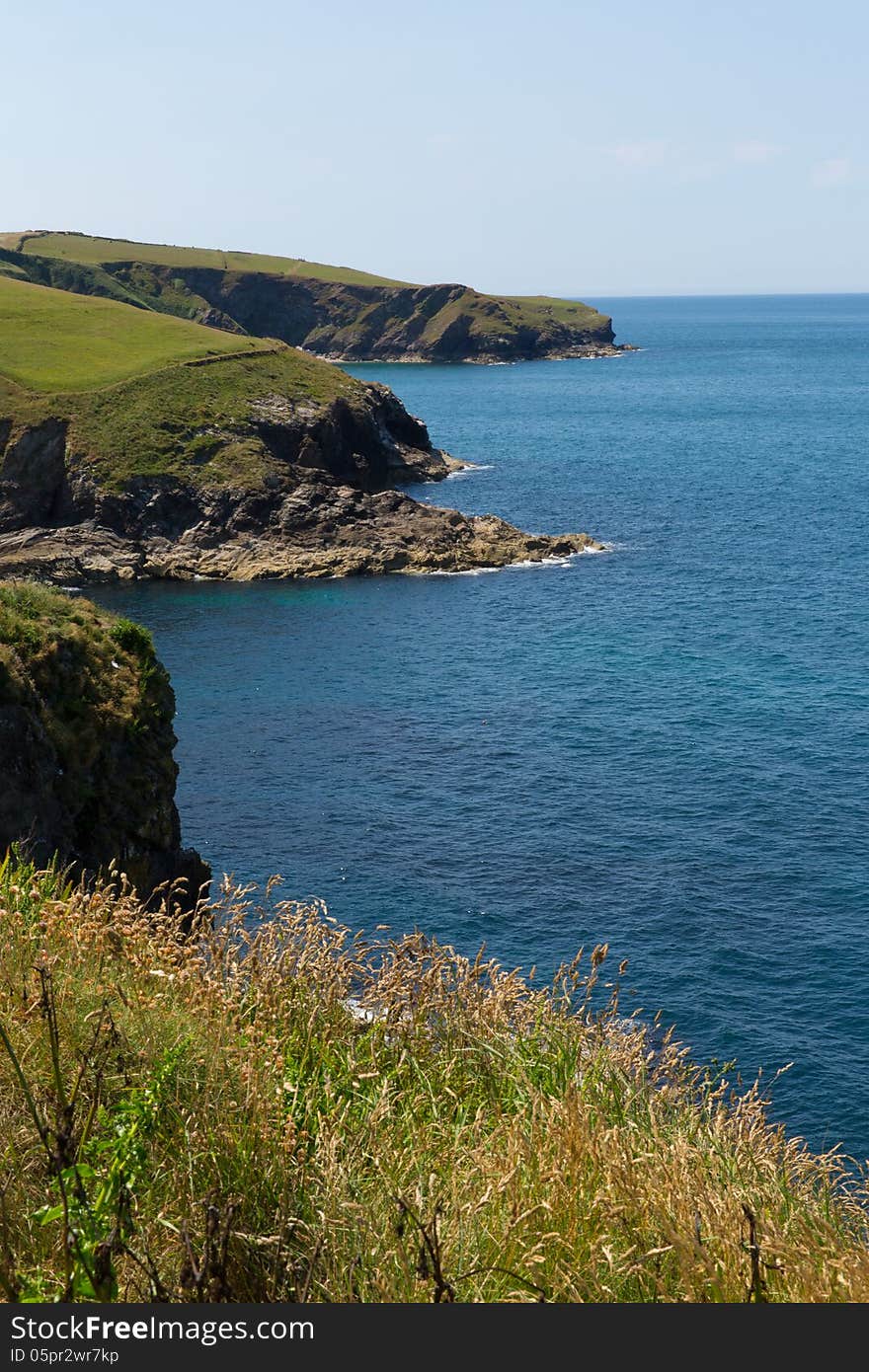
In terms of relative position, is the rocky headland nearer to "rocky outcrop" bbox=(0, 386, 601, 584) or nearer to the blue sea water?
"rocky outcrop" bbox=(0, 386, 601, 584)

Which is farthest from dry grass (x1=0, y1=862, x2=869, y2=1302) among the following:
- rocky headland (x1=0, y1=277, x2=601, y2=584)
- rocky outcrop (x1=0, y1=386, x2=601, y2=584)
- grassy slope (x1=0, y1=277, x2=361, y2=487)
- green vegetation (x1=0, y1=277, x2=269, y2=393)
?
green vegetation (x1=0, y1=277, x2=269, y2=393)

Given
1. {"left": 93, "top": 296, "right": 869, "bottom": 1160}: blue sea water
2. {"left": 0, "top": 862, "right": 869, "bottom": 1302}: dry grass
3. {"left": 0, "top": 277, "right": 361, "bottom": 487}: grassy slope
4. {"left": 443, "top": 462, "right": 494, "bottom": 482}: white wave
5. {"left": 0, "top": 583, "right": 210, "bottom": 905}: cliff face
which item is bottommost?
{"left": 93, "top": 296, "right": 869, "bottom": 1160}: blue sea water

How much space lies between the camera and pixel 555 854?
44.8 metres

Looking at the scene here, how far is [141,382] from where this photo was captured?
4532 inches

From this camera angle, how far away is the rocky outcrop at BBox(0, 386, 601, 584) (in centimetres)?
9125

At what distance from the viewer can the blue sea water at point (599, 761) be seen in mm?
37656

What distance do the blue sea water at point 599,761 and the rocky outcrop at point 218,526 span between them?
358cm

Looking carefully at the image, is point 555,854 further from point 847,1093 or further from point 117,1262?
point 117,1262

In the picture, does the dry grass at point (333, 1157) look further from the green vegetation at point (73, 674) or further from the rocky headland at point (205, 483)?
the rocky headland at point (205, 483)

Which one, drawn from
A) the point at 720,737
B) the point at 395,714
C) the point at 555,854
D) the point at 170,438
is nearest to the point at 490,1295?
the point at 555,854

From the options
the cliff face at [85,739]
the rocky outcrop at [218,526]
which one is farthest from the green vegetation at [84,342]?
the cliff face at [85,739]

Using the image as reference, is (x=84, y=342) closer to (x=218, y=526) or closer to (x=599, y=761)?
(x=218, y=526)

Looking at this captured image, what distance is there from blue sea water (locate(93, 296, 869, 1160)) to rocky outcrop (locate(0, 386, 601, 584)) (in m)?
3.58

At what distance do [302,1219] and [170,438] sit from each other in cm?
10396
